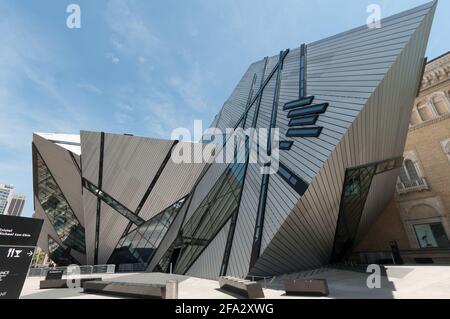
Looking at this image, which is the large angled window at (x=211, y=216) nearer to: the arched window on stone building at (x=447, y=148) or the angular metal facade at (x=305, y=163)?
the angular metal facade at (x=305, y=163)

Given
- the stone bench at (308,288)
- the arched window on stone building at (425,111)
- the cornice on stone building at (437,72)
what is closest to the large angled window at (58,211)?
the stone bench at (308,288)

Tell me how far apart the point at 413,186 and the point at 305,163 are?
1899 centimetres

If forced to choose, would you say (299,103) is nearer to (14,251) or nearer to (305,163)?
(305,163)

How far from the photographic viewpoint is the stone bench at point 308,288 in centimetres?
842

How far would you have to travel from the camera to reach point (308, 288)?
8.52 metres

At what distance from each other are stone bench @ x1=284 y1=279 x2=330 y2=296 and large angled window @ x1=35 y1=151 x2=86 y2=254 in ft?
99.9

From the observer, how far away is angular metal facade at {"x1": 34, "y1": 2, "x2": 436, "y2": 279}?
12.1 meters

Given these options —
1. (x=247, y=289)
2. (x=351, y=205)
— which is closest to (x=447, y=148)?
(x=351, y=205)

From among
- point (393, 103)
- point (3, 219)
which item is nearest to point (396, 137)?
point (393, 103)

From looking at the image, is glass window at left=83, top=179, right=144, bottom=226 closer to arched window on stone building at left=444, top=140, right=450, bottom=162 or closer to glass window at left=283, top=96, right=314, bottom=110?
glass window at left=283, top=96, right=314, bottom=110

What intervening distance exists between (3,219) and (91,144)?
2079 cm

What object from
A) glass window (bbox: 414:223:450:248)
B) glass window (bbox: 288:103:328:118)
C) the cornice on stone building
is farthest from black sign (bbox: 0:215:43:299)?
the cornice on stone building
